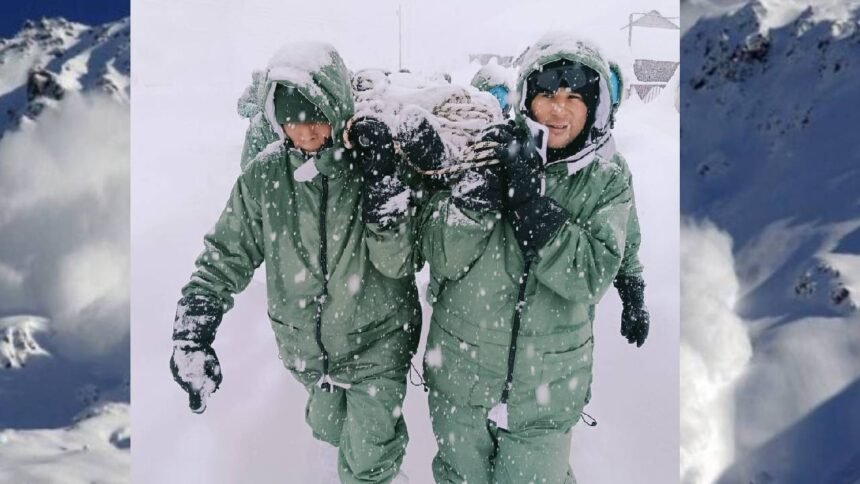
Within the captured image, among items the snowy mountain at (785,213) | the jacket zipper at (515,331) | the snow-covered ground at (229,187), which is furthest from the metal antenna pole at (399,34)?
the snowy mountain at (785,213)

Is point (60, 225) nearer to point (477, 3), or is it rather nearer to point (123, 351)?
point (123, 351)

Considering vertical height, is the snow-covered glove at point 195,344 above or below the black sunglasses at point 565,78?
below

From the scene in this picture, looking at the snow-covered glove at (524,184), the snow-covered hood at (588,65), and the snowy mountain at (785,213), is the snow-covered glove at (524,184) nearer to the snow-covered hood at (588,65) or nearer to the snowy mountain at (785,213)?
the snow-covered hood at (588,65)

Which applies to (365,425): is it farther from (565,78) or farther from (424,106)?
(565,78)

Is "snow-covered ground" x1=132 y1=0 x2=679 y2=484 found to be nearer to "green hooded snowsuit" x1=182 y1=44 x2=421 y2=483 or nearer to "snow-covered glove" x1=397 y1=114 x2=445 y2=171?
"green hooded snowsuit" x1=182 y1=44 x2=421 y2=483

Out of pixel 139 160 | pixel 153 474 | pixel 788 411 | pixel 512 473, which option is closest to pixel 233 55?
pixel 139 160

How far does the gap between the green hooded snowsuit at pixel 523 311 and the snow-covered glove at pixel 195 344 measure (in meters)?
0.41

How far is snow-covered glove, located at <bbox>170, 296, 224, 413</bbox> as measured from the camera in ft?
4.59

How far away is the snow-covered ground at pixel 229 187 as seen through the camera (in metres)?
1.61

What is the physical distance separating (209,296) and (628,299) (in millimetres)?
832

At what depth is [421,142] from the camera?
4.12 feet

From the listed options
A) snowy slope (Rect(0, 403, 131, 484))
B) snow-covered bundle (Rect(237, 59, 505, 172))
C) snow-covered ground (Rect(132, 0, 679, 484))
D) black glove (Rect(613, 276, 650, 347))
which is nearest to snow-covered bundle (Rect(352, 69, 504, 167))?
snow-covered bundle (Rect(237, 59, 505, 172))

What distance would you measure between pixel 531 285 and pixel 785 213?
34.2 inches

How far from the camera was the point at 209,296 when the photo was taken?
141 centimetres
